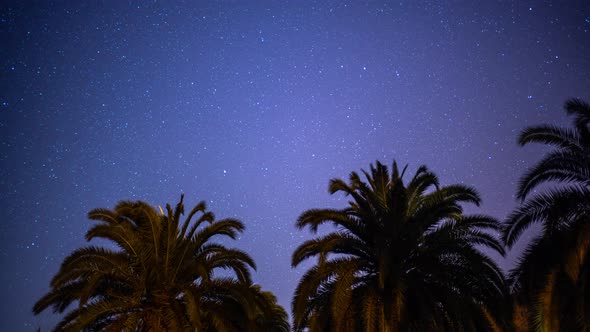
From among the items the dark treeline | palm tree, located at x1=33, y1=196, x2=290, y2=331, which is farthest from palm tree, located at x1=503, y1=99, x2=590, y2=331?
palm tree, located at x1=33, y1=196, x2=290, y2=331

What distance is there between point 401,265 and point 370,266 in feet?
3.35

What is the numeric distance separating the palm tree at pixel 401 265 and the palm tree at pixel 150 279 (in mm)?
2597

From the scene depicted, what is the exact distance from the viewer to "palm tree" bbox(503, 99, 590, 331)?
46.4ft

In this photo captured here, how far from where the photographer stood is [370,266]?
56.6 feet

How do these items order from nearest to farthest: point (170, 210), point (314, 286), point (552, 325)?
point (552, 325) < point (314, 286) < point (170, 210)

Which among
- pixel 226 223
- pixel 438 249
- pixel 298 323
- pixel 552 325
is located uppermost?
pixel 226 223

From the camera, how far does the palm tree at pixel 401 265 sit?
632 inches

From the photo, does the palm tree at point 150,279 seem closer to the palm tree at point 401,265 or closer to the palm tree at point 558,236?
the palm tree at point 401,265

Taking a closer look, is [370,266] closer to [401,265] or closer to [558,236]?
[401,265]

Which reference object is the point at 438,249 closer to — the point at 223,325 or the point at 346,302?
the point at 346,302

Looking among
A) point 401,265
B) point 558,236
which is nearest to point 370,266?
point 401,265

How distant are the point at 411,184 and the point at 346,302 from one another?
4869mm

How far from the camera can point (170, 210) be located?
58.9ft

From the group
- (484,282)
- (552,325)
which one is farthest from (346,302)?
(552,325)
